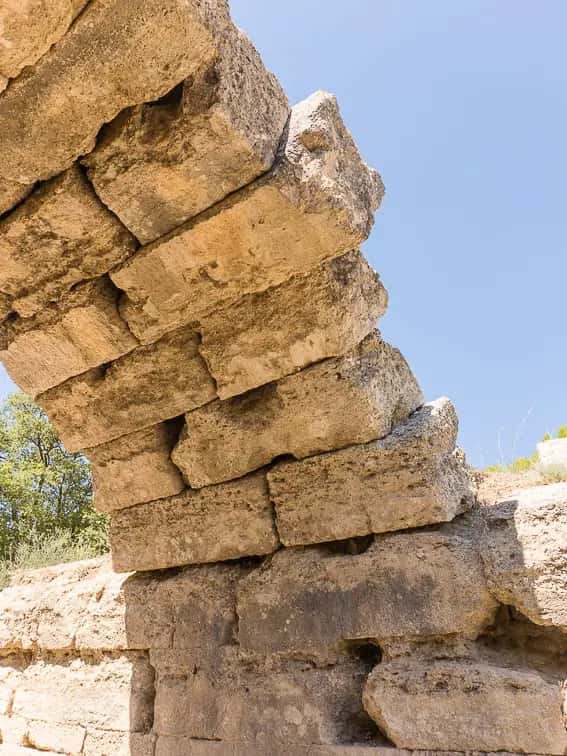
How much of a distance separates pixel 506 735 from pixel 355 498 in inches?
46.1

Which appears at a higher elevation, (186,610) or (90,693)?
(186,610)

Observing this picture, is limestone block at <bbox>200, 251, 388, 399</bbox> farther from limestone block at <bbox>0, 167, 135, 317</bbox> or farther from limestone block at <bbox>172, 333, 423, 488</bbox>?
limestone block at <bbox>0, 167, 135, 317</bbox>

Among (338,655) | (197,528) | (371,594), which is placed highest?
(197,528)

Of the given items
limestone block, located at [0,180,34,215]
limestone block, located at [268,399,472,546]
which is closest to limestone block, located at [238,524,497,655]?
limestone block, located at [268,399,472,546]

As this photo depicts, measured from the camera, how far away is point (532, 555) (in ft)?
8.50

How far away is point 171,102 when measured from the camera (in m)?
2.29

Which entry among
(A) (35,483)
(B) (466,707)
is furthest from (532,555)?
(A) (35,483)

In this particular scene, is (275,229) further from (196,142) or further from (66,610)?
(66,610)

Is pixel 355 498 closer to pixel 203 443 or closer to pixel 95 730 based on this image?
pixel 203 443

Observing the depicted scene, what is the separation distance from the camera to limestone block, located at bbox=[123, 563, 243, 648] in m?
3.34

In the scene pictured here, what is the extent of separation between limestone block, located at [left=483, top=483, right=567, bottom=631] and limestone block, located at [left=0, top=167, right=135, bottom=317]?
2173 mm

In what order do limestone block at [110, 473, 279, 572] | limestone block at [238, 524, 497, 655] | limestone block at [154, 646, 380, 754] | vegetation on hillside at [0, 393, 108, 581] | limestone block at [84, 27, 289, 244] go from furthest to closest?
1. vegetation on hillside at [0, 393, 108, 581]
2. limestone block at [110, 473, 279, 572]
3. limestone block at [154, 646, 380, 754]
4. limestone block at [238, 524, 497, 655]
5. limestone block at [84, 27, 289, 244]

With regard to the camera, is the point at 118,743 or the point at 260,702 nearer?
the point at 260,702

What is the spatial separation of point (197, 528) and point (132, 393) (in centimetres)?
90
